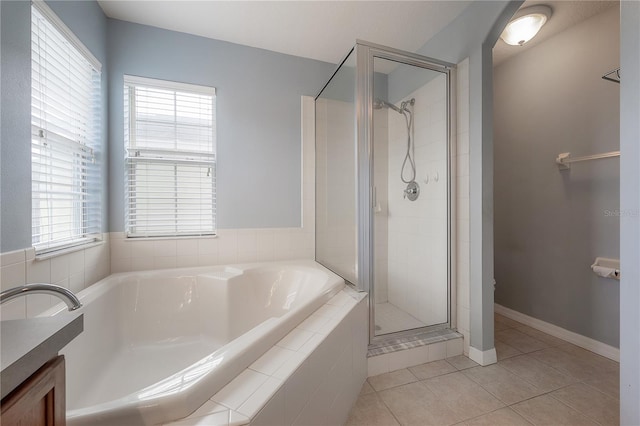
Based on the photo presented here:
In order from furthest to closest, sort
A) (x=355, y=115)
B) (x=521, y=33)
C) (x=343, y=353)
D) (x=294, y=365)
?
(x=521, y=33) → (x=355, y=115) → (x=343, y=353) → (x=294, y=365)

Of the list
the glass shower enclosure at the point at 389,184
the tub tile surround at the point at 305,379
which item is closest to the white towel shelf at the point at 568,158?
the glass shower enclosure at the point at 389,184

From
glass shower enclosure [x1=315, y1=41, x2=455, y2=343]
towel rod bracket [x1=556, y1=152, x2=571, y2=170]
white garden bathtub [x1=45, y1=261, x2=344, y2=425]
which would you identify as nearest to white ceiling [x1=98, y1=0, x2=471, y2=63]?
glass shower enclosure [x1=315, y1=41, x2=455, y2=343]

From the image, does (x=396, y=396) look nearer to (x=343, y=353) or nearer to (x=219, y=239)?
(x=343, y=353)

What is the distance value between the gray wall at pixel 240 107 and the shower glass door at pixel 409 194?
0.81 m

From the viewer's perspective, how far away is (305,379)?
0.96m

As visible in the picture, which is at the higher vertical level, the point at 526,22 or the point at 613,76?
the point at 526,22

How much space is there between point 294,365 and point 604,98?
8.66 feet

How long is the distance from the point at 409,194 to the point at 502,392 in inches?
56.6

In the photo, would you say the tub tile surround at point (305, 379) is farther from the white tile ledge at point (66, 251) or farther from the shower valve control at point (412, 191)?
the white tile ledge at point (66, 251)

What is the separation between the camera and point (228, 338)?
1805mm

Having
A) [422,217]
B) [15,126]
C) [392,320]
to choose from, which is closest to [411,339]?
[392,320]

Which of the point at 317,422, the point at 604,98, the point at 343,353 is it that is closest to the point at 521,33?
the point at 604,98

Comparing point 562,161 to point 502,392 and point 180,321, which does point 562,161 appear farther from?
point 180,321

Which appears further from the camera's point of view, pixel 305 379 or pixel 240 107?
pixel 240 107
